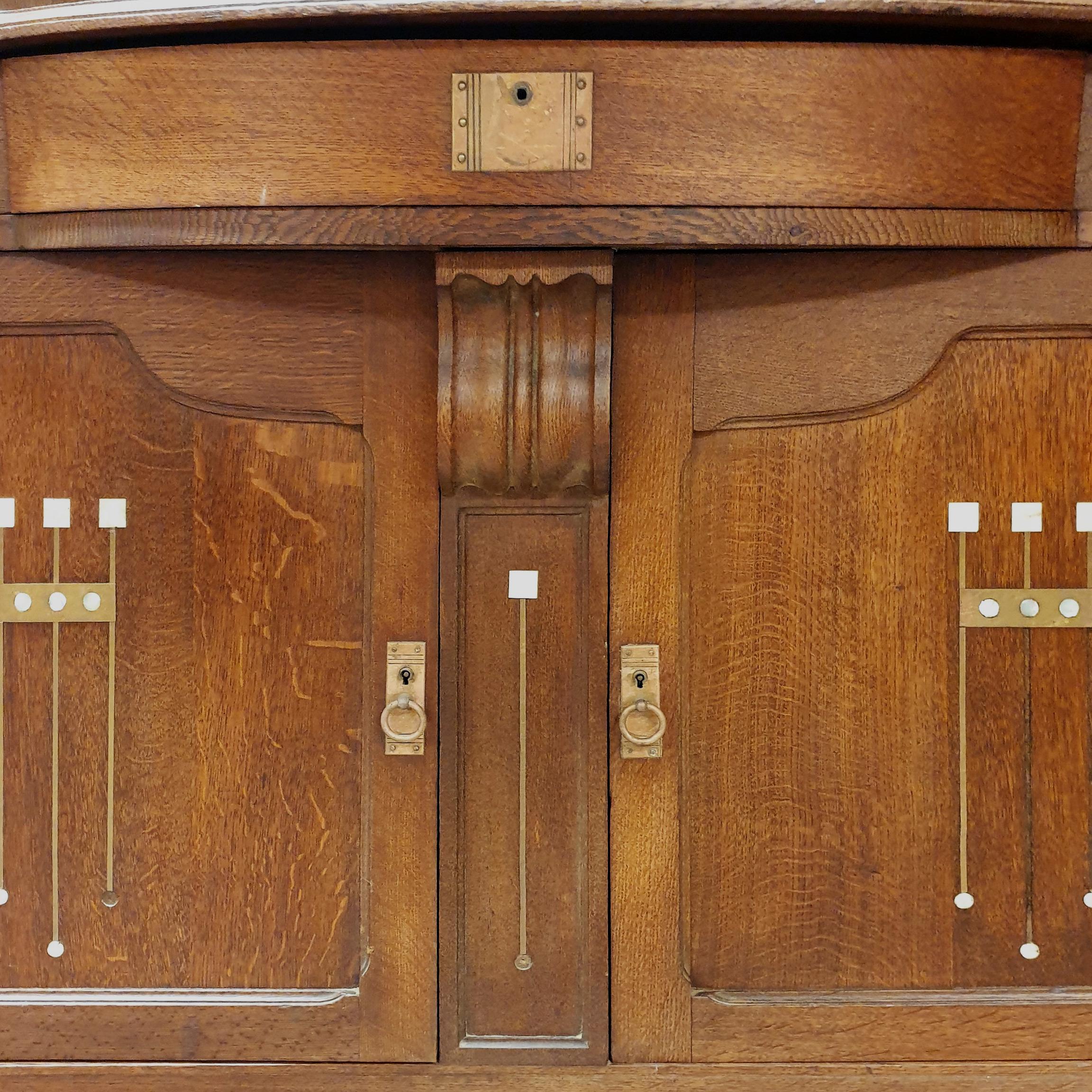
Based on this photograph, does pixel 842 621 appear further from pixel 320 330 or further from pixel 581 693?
pixel 320 330

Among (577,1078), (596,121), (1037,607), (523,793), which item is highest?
(596,121)

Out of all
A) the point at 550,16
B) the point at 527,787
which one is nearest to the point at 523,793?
the point at 527,787

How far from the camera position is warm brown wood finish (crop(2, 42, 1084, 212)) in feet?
2.42

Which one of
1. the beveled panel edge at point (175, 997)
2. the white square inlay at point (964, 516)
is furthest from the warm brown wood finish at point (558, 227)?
the beveled panel edge at point (175, 997)

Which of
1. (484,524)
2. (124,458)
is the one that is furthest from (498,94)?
(124,458)

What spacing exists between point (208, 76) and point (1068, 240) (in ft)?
2.31

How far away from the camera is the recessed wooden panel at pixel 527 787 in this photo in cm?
87

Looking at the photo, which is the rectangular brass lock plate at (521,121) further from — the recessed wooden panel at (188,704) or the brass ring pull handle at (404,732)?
the brass ring pull handle at (404,732)

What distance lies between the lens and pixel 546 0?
713mm

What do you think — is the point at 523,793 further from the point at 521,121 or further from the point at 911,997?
the point at 521,121

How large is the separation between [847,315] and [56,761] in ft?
2.61

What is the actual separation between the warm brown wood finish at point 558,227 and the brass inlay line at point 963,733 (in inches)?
10.8

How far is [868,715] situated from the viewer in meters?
0.87

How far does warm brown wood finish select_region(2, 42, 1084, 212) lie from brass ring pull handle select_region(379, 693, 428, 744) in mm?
408
